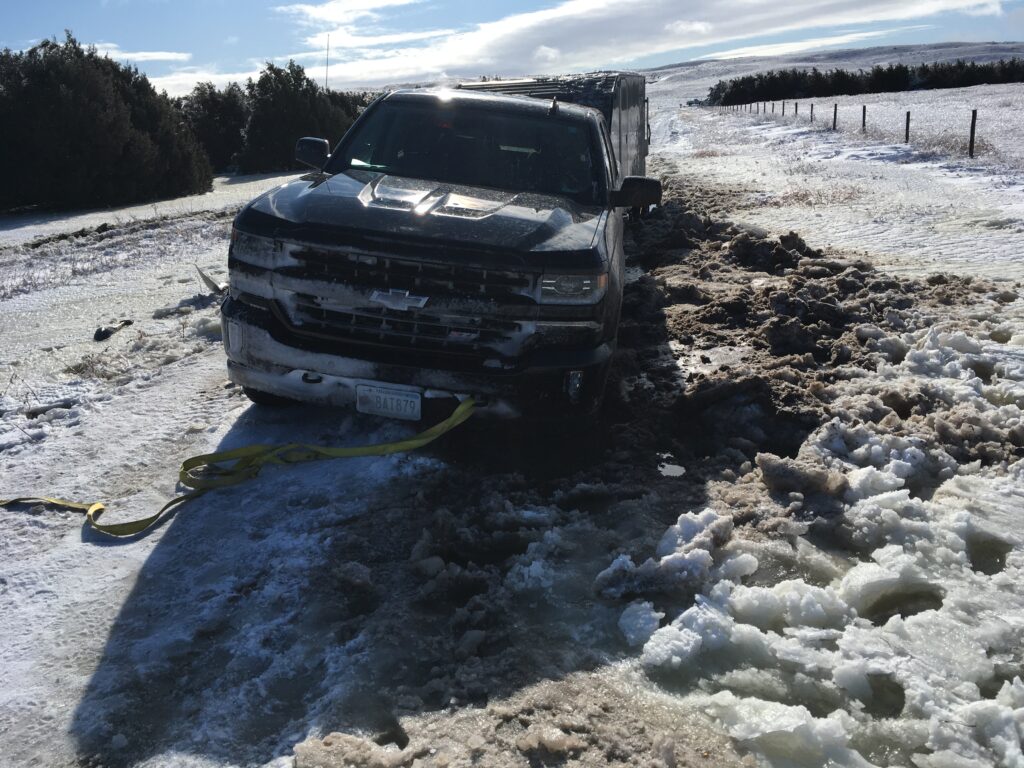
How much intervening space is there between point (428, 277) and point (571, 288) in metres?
0.70

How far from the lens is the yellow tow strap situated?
4.20 meters

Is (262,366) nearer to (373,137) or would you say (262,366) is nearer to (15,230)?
(373,137)

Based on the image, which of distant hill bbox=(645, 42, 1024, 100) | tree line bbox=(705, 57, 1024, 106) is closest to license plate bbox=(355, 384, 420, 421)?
tree line bbox=(705, 57, 1024, 106)

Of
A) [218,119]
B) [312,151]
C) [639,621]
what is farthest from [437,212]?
[218,119]

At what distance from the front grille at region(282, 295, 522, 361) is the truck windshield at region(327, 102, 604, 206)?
143cm

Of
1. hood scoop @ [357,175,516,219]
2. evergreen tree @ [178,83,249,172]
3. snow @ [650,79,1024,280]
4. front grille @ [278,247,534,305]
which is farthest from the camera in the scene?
evergreen tree @ [178,83,249,172]

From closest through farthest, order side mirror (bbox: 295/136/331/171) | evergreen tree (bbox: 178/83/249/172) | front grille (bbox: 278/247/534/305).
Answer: front grille (bbox: 278/247/534/305) → side mirror (bbox: 295/136/331/171) → evergreen tree (bbox: 178/83/249/172)

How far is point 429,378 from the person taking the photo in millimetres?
4152

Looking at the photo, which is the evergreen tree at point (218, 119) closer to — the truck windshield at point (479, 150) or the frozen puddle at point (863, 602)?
the truck windshield at point (479, 150)

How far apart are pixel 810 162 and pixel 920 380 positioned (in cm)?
1657

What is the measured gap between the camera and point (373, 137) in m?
5.81

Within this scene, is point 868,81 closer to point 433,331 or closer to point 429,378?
point 433,331

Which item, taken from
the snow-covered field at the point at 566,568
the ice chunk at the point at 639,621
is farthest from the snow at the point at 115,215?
the ice chunk at the point at 639,621

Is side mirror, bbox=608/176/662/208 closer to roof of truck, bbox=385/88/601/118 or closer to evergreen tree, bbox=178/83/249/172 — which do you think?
roof of truck, bbox=385/88/601/118
